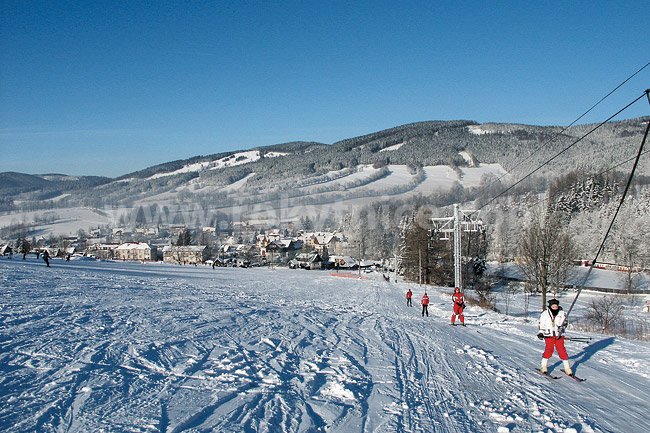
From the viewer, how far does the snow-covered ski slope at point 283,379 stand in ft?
19.7

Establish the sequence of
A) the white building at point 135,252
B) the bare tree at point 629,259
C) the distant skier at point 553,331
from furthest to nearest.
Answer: the white building at point 135,252 → the bare tree at point 629,259 → the distant skier at point 553,331

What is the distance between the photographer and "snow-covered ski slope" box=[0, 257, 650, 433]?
6004 millimetres

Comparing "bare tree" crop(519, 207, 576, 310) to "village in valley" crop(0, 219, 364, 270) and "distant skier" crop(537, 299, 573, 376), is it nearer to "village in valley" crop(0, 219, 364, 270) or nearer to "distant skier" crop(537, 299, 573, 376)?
"distant skier" crop(537, 299, 573, 376)

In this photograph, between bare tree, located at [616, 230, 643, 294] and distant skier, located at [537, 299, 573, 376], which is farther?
bare tree, located at [616, 230, 643, 294]

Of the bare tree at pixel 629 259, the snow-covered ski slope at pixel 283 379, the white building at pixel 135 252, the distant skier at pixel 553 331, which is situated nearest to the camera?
the snow-covered ski slope at pixel 283 379

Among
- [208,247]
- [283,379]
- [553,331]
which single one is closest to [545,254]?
[553,331]

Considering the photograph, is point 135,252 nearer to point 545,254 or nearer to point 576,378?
point 545,254

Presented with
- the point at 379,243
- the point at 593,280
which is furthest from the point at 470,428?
the point at 379,243

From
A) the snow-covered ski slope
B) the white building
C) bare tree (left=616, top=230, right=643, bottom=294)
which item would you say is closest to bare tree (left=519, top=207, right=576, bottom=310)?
bare tree (left=616, top=230, right=643, bottom=294)

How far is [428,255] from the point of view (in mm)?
67062

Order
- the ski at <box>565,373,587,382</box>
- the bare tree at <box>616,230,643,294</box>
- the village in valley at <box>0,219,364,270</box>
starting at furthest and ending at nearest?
the village in valley at <box>0,219,364,270</box> < the bare tree at <box>616,230,643,294</box> < the ski at <box>565,373,587,382</box>

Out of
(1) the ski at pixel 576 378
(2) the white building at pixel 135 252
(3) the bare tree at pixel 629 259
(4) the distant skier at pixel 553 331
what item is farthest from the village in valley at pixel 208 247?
(1) the ski at pixel 576 378

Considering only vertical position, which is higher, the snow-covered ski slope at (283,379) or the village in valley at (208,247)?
Answer: the snow-covered ski slope at (283,379)

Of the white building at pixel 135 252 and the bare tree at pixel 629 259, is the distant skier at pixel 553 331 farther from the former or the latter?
the white building at pixel 135 252
